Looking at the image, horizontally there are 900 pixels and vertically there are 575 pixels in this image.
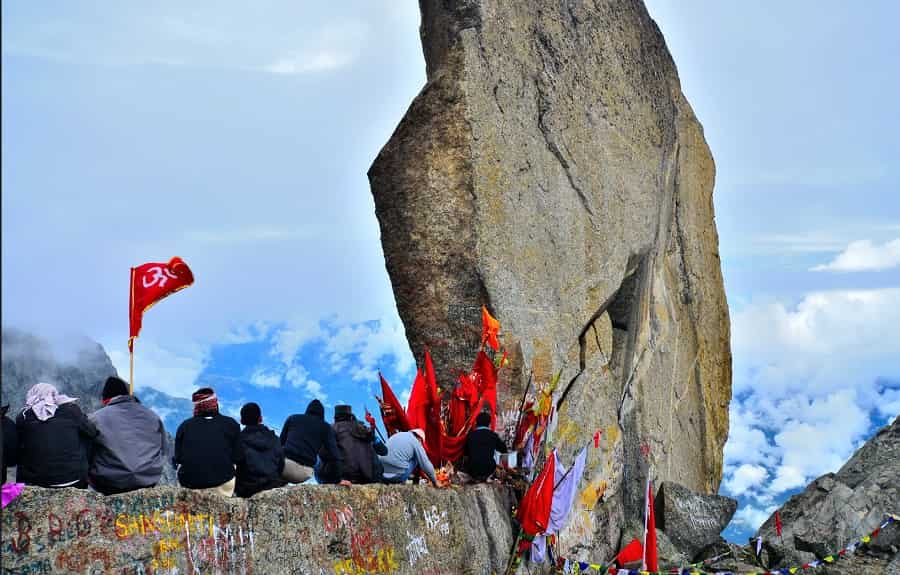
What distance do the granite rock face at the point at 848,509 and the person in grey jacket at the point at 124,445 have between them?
8392 millimetres

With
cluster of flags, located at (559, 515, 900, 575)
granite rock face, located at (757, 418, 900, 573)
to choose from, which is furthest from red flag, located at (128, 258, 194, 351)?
granite rock face, located at (757, 418, 900, 573)

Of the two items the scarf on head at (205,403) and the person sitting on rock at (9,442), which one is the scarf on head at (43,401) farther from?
the scarf on head at (205,403)

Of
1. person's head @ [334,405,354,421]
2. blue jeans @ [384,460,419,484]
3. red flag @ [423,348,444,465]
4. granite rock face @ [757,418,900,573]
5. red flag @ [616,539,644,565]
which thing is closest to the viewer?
person's head @ [334,405,354,421]

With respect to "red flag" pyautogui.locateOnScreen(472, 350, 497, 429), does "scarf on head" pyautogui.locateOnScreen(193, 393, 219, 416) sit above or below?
below

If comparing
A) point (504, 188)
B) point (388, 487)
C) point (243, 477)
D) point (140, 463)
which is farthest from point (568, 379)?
point (140, 463)

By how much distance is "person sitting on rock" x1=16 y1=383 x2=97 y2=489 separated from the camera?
5410 mm

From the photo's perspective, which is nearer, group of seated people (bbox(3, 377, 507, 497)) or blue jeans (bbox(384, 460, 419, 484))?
group of seated people (bbox(3, 377, 507, 497))

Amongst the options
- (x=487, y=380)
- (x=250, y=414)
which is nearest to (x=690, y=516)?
(x=487, y=380)

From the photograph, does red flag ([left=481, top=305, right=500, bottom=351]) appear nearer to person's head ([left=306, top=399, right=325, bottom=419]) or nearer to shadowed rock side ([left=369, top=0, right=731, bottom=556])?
shadowed rock side ([left=369, top=0, right=731, bottom=556])

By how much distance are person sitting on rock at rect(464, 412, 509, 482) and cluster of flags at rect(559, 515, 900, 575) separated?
1.41 m

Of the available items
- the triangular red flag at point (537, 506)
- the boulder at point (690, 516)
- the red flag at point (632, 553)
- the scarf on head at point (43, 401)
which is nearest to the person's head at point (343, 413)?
the triangular red flag at point (537, 506)

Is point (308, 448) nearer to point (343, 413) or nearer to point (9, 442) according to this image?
point (343, 413)

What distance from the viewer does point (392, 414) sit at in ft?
30.8

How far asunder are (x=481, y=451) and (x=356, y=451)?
1672mm
